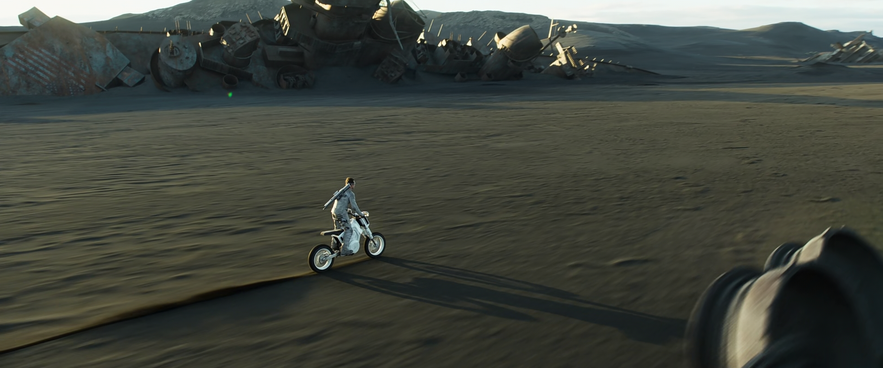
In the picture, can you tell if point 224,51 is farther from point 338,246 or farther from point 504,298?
point 504,298

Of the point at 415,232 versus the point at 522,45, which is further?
the point at 522,45

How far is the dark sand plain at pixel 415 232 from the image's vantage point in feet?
10.4

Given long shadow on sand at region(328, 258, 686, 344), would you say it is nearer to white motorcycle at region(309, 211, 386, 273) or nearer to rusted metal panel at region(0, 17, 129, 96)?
white motorcycle at region(309, 211, 386, 273)

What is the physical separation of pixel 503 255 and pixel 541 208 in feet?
4.89

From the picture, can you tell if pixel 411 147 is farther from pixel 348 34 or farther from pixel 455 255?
pixel 348 34

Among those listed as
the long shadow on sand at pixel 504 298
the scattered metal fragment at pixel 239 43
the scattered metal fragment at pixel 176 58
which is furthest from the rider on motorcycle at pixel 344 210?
the scattered metal fragment at pixel 239 43

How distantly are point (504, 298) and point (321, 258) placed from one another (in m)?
1.22

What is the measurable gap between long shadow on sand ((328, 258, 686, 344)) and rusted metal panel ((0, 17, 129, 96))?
24.6 m

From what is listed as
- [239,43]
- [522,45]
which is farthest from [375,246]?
[522,45]

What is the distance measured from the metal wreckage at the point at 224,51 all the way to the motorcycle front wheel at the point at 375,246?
20.5 m

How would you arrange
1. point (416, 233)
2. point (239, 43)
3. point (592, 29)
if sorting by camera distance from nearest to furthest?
point (416, 233), point (239, 43), point (592, 29)

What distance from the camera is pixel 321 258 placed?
4.07 m

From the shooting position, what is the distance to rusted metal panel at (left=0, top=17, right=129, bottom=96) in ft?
77.0

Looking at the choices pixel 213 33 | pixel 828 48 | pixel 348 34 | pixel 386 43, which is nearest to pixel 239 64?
pixel 213 33
